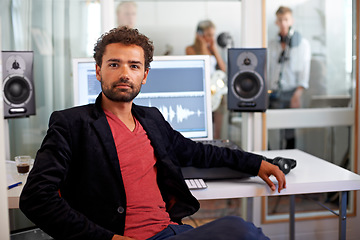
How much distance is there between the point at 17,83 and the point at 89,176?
1111 mm

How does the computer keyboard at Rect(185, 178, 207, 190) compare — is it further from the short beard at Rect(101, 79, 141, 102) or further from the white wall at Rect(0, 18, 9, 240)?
the white wall at Rect(0, 18, 9, 240)

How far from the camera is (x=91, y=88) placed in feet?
6.91

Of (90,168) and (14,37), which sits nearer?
(90,168)

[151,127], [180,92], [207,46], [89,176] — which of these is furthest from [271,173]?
[207,46]

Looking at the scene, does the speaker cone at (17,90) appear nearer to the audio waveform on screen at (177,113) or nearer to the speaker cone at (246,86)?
the audio waveform on screen at (177,113)

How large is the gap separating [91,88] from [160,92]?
1.16ft

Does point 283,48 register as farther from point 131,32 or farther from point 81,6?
point 131,32

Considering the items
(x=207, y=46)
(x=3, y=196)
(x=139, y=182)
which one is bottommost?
A: (x=139, y=182)

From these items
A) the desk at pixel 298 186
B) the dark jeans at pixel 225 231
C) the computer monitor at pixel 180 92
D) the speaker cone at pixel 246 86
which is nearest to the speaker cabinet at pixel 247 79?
the speaker cone at pixel 246 86

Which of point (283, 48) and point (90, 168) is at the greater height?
point (283, 48)

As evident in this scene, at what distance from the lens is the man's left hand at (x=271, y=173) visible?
171cm

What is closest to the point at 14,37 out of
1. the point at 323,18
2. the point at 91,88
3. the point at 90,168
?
the point at 91,88

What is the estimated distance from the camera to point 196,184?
5.74 feet

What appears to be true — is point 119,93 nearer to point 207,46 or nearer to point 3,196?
point 3,196
